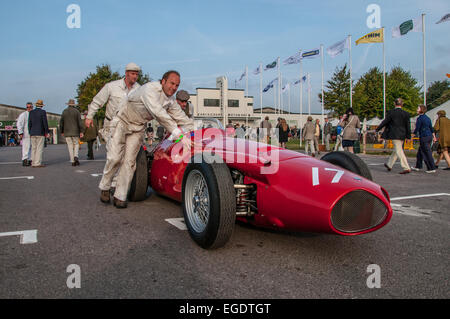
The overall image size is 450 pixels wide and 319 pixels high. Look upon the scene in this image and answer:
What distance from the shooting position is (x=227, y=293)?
6.86ft

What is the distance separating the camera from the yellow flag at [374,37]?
71.2 ft

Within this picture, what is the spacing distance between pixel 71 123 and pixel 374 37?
63.9 ft

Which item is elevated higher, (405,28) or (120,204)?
(405,28)

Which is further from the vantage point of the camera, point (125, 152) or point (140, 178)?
point (140, 178)

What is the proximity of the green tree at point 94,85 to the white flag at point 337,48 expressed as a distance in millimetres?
29194

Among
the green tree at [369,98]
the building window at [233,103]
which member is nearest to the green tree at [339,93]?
the green tree at [369,98]

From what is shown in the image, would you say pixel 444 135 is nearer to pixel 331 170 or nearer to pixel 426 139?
pixel 426 139

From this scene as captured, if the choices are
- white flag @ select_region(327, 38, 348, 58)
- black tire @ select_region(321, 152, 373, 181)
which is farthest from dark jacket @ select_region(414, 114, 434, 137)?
white flag @ select_region(327, 38, 348, 58)

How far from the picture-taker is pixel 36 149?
987 centimetres

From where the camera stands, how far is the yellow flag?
2169cm

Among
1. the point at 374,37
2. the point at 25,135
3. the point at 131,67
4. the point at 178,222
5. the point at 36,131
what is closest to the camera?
the point at 178,222

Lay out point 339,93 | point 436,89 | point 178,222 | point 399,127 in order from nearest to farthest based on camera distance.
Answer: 1. point 178,222
2. point 399,127
3. point 339,93
4. point 436,89

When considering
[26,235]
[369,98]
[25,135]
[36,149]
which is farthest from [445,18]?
[369,98]

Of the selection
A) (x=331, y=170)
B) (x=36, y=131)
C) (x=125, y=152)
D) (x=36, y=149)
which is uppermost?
(x=36, y=131)
